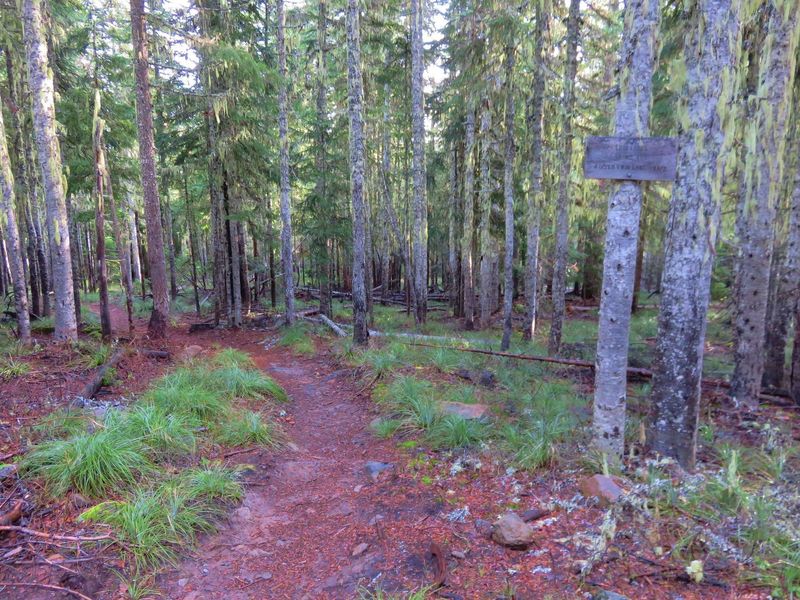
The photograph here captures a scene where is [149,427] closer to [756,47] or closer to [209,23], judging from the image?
[756,47]

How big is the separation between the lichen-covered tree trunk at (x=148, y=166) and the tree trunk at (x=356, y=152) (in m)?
4.93

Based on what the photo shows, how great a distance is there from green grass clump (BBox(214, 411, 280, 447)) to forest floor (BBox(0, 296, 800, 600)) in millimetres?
246

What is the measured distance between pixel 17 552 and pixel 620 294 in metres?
5.54

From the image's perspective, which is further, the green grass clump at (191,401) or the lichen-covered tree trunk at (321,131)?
the lichen-covered tree trunk at (321,131)

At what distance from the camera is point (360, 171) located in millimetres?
10750

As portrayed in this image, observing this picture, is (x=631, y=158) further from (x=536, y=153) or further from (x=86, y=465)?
(x=536, y=153)

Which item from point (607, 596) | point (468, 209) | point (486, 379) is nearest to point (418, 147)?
point (468, 209)

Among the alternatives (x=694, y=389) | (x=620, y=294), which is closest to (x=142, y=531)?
(x=620, y=294)

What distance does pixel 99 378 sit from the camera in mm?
7246

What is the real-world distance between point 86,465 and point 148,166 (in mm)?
9307

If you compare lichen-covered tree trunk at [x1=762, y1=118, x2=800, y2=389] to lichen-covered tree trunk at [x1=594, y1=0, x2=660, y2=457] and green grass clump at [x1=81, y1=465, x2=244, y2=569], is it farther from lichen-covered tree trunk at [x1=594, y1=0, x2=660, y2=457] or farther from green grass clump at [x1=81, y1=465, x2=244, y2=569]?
green grass clump at [x1=81, y1=465, x2=244, y2=569]

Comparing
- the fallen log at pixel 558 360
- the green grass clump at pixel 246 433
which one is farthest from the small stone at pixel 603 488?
the green grass clump at pixel 246 433

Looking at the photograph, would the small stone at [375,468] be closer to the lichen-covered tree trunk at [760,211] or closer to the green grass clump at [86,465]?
the green grass clump at [86,465]

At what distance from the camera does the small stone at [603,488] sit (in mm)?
3865
